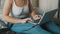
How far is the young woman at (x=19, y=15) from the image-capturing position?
1083mm

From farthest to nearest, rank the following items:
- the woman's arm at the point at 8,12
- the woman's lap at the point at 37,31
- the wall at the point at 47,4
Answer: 1. the wall at the point at 47,4
2. the woman's arm at the point at 8,12
3. the woman's lap at the point at 37,31

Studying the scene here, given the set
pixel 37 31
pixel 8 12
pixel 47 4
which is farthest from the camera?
pixel 47 4

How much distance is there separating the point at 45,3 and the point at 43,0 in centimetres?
5

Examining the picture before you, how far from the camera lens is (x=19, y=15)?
1280mm

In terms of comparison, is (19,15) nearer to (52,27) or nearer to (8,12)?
(8,12)

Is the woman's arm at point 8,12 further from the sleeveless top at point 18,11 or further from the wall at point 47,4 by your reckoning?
the wall at point 47,4

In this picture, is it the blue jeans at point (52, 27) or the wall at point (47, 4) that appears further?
the wall at point (47, 4)

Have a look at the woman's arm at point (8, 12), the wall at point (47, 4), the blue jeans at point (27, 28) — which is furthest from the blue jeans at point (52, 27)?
the wall at point (47, 4)

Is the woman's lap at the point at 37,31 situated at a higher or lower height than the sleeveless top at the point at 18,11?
lower

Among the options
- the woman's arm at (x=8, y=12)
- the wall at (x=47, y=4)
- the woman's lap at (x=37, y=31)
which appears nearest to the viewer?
the woman's lap at (x=37, y=31)

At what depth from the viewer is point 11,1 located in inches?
47.7

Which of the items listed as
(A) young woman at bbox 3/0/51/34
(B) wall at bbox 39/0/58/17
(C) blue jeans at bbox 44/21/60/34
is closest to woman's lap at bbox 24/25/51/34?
(A) young woman at bbox 3/0/51/34

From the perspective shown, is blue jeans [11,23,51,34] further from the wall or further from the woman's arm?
the wall

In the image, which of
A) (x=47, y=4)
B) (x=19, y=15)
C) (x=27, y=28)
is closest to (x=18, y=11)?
(x=19, y=15)
